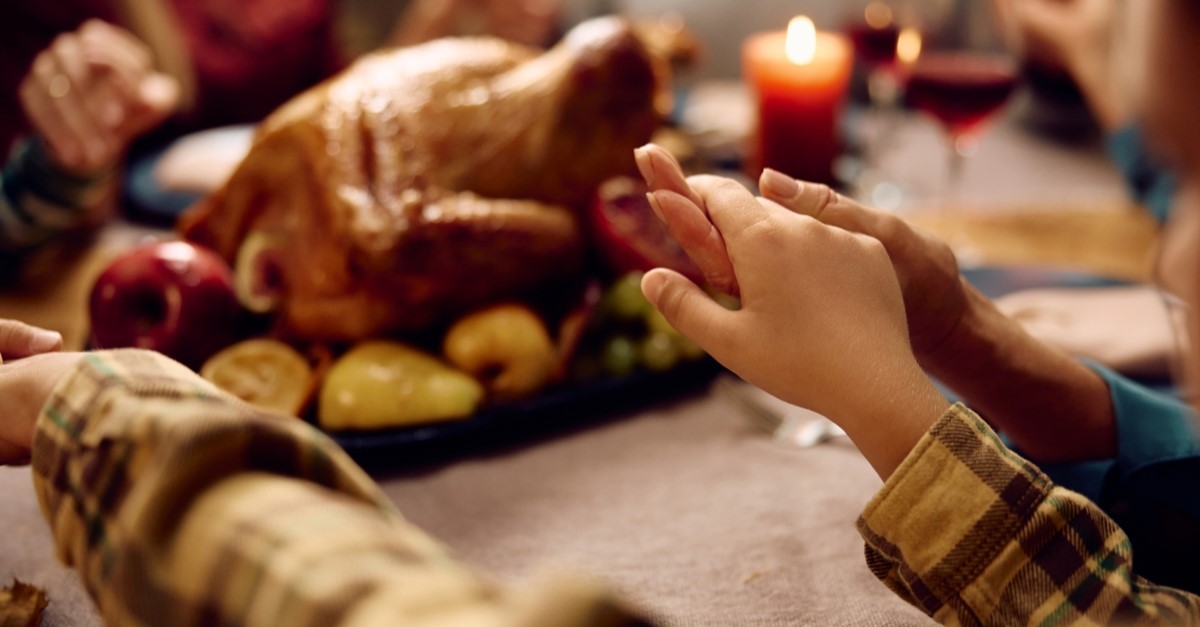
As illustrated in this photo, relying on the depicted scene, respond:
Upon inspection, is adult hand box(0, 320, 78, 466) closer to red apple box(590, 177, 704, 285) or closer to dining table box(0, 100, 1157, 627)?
dining table box(0, 100, 1157, 627)

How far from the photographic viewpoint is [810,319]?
1.65 feet

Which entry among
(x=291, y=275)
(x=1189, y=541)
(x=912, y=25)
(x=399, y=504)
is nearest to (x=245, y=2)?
(x=291, y=275)

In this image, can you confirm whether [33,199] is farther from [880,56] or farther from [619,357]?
[880,56]

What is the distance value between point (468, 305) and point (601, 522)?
28 centimetres

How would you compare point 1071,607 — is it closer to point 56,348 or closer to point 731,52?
point 56,348

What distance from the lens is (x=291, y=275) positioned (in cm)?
89

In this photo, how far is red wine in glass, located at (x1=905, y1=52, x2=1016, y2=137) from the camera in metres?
1.11

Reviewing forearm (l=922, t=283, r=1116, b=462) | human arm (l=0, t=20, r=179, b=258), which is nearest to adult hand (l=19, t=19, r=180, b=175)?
human arm (l=0, t=20, r=179, b=258)

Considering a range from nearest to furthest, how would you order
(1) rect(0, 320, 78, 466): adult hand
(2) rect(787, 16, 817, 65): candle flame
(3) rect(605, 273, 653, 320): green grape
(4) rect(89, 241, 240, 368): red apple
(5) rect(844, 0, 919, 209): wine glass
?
(1) rect(0, 320, 78, 466): adult hand < (4) rect(89, 241, 240, 368): red apple < (3) rect(605, 273, 653, 320): green grape < (2) rect(787, 16, 817, 65): candle flame < (5) rect(844, 0, 919, 209): wine glass

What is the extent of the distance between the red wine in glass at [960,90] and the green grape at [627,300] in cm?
49

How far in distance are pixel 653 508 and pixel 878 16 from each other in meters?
0.95

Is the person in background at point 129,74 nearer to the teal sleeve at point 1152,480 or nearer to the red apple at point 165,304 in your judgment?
A: the red apple at point 165,304

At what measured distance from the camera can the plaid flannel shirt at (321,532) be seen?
0.30 m

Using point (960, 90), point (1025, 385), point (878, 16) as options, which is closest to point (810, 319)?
point (1025, 385)
